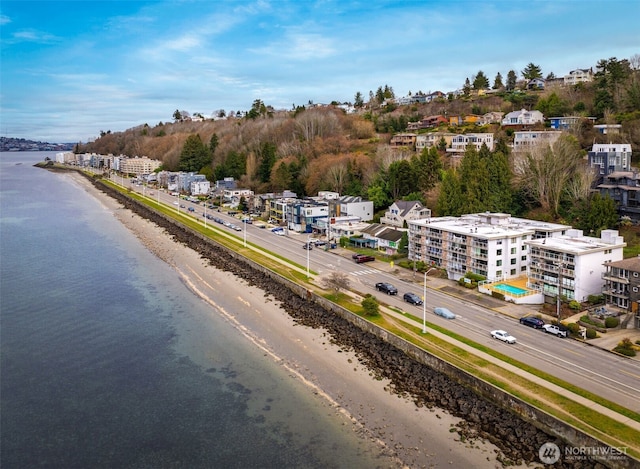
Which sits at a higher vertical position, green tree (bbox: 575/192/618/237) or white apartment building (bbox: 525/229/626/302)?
green tree (bbox: 575/192/618/237)

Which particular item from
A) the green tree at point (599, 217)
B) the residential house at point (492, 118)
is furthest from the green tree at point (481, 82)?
the green tree at point (599, 217)

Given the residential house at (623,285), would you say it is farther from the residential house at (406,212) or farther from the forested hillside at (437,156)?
the residential house at (406,212)

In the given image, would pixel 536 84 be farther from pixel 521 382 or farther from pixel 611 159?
pixel 521 382

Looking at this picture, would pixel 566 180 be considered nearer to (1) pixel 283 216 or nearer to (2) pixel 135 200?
(1) pixel 283 216

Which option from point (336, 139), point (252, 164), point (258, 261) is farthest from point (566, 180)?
point (252, 164)

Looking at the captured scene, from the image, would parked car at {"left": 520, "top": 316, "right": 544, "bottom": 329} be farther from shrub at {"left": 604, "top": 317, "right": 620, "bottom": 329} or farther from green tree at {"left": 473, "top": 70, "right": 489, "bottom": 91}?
green tree at {"left": 473, "top": 70, "right": 489, "bottom": 91}

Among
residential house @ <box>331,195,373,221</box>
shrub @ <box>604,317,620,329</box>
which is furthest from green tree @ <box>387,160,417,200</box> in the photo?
shrub @ <box>604,317,620,329</box>

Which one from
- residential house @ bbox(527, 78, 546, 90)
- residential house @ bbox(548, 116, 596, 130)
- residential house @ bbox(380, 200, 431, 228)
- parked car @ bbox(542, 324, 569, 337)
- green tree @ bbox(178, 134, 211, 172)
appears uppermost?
residential house @ bbox(527, 78, 546, 90)
